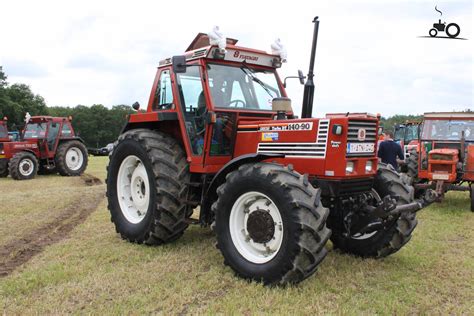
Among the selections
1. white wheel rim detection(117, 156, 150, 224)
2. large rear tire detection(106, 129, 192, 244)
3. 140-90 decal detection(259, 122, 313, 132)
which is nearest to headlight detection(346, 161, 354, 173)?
140-90 decal detection(259, 122, 313, 132)

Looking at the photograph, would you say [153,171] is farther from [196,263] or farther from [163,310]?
[163,310]

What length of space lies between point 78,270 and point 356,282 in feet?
8.95

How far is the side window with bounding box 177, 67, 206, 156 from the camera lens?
16.1ft

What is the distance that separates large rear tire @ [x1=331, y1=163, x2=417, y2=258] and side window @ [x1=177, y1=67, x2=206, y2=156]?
1.83m

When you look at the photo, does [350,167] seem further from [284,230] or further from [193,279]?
[193,279]

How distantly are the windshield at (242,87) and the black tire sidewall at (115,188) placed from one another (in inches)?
45.0

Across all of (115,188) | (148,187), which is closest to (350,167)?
(148,187)

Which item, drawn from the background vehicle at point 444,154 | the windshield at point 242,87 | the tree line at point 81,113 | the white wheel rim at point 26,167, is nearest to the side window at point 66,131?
the white wheel rim at point 26,167

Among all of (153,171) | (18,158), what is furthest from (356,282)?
(18,158)

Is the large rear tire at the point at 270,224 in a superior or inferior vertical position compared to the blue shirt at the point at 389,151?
inferior

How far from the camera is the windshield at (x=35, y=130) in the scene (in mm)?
14617

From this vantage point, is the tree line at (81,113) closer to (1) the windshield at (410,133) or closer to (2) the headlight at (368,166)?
(1) the windshield at (410,133)

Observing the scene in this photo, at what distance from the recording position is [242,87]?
511 cm

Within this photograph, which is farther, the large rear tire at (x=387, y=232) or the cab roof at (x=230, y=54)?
the cab roof at (x=230, y=54)
